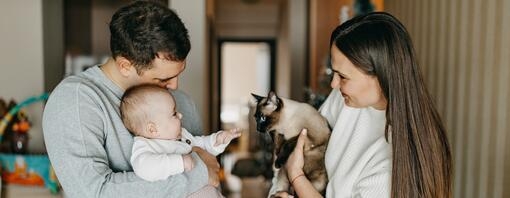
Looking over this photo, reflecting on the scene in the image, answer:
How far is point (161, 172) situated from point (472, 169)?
104 centimetres

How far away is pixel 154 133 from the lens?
1332 mm

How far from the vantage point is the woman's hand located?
1.41 meters

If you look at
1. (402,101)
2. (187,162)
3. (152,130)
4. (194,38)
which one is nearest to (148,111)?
(152,130)

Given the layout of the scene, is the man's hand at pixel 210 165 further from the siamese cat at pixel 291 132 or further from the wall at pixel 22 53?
the wall at pixel 22 53

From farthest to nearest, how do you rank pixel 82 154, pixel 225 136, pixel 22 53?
pixel 22 53, pixel 225 136, pixel 82 154

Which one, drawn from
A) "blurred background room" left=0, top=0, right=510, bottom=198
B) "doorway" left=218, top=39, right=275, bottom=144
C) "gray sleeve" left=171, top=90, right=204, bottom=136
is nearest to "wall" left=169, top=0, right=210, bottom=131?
"blurred background room" left=0, top=0, right=510, bottom=198

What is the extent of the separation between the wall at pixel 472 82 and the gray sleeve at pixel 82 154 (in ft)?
3.10

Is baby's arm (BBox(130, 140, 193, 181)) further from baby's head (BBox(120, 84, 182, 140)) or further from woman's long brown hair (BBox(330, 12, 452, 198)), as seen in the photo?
woman's long brown hair (BBox(330, 12, 452, 198))

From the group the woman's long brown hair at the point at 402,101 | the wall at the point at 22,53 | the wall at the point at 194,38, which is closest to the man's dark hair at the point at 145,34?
the woman's long brown hair at the point at 402,101

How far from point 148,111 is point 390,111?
2.02ft

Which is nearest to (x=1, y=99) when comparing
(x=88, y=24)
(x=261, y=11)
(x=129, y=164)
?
(x=88, y=24)

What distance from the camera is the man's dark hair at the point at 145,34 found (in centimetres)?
123

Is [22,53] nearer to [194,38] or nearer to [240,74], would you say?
[194,38]

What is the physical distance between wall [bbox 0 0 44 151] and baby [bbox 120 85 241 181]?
6.16ft
